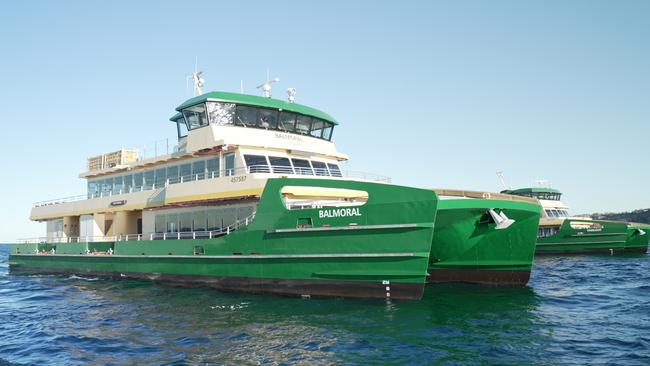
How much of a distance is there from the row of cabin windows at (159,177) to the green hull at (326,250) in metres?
3.06

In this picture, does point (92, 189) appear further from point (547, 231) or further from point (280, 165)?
point (547, 231)

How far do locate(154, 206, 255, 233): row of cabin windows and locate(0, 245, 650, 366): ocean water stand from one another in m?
2.93

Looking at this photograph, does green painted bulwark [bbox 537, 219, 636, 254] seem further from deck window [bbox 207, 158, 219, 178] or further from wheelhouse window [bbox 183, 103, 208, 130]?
wheelhouse window [bbox 183, 103, 208, 130]

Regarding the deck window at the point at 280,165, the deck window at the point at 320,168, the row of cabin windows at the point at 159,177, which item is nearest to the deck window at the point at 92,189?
the row of cabin windows at the point at 159,177

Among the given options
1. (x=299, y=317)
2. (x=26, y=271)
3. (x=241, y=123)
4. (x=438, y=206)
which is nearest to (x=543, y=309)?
(x=438, y=206)

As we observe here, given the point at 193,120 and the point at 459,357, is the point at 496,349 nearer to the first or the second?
the point at 459,357

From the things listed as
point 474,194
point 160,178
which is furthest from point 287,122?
point 474,194

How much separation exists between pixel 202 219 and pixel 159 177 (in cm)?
408

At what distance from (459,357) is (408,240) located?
4.54 metres

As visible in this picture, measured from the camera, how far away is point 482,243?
53.5 feet

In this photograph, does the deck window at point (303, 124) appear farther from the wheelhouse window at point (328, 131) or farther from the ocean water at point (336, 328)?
the ocean water at point (336, 328)

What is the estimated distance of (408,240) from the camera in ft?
42.0

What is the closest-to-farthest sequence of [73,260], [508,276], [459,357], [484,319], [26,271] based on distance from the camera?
[459,357]
[484,319]
[508,276]
[73,260]
[26,271]

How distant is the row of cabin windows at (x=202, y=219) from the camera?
1817 centimetres
